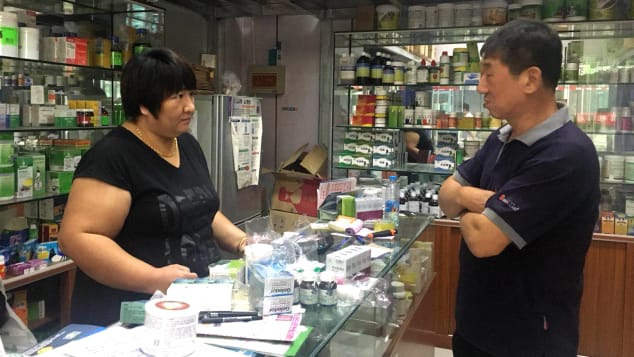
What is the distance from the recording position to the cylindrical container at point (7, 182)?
3260 mm

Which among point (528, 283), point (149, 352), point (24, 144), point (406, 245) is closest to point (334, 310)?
point (149, 352)

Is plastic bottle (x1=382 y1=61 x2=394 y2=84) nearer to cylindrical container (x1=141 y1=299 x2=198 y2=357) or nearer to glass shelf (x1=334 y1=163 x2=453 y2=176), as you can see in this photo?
glass shelf (x1=334 y1=163 x2=453 y2=176)

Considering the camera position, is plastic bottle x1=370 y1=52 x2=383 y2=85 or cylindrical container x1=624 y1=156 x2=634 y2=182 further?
plastic bottle x1=370 y1=52 x2=383 y2=85

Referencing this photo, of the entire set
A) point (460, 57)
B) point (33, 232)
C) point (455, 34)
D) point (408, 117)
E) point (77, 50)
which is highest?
point (455, 34)

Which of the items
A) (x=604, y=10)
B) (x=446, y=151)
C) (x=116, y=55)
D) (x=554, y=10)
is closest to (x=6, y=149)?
(x=116, y=55)

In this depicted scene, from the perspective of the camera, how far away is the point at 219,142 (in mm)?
4711

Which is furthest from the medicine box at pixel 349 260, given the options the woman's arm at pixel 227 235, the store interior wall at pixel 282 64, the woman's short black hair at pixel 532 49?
the store interior wall at pixel 282 64

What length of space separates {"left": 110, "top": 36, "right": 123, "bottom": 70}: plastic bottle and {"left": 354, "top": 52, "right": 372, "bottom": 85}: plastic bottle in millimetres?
1881

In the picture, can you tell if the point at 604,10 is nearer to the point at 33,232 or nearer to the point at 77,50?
the point at 77,50

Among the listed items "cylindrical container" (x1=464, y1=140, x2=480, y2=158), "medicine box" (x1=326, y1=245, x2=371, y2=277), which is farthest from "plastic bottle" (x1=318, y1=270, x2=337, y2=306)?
"cylindrical container" (x1=464, y1=140, x2=480, y2=158)

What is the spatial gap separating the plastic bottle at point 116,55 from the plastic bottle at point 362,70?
1.88 m

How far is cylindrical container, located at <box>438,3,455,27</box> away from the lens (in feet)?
14.8

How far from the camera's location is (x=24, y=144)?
11.6 ft

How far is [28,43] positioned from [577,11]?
3.72 meters
